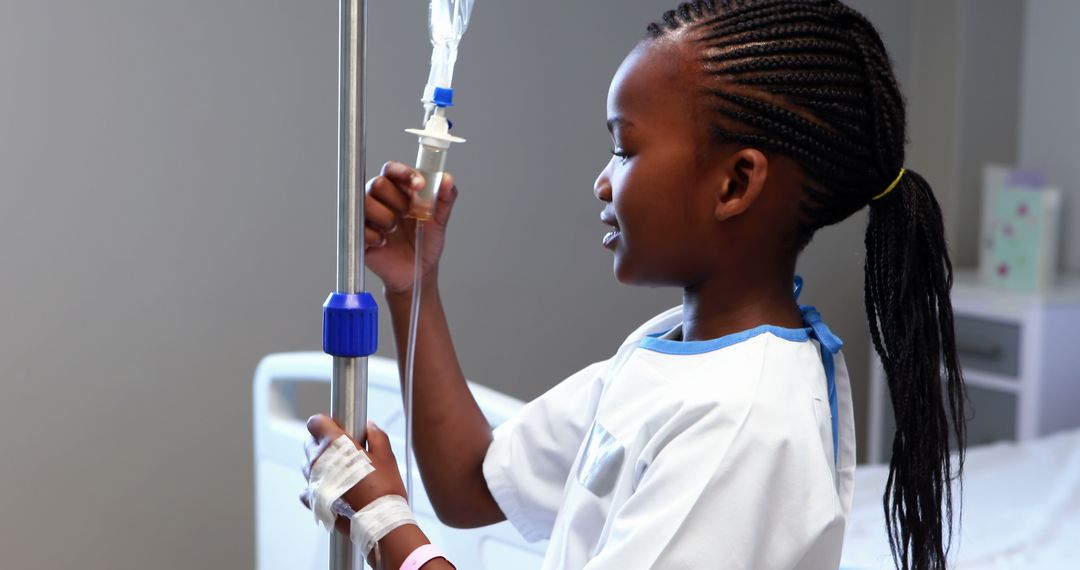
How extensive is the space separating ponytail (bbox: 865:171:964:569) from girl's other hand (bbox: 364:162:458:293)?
0.35 meters

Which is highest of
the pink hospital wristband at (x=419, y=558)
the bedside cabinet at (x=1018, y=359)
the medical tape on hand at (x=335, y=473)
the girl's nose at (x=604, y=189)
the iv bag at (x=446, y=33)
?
the iv bag at (x=446, y=33)

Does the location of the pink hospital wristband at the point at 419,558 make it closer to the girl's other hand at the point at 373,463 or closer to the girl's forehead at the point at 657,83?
the girl's other hand at the point at 373,463

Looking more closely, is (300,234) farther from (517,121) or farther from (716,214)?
(716,214)

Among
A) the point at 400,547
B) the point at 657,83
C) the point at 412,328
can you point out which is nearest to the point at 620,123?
the point at 657,83

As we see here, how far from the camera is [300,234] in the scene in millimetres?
2438

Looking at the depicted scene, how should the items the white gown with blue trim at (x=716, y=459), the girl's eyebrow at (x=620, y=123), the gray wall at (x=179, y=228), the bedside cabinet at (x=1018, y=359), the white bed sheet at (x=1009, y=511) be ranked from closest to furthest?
the white gown with blue trim at (x=716, y=459) < the girl's eyebrow at (x=620, y=123) < the white bed sheet at (x=1009, y=511) < the gray wall at (x=179, y=228) < the bedside cabinet at (x=1018, y=359)

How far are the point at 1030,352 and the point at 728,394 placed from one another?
7.73 feet

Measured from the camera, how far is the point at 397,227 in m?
1.06

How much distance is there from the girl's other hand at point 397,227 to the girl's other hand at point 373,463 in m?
0.17

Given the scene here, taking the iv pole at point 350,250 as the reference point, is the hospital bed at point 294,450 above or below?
below

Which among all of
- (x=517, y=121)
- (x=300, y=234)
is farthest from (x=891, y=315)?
(x=517, y=121)

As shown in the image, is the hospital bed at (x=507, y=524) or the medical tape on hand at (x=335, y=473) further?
the hospital bed at (x=507, y=524)

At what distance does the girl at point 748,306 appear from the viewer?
839 millimetres

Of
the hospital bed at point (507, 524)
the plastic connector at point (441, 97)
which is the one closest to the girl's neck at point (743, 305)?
the plastic connector at point (441, 97)
